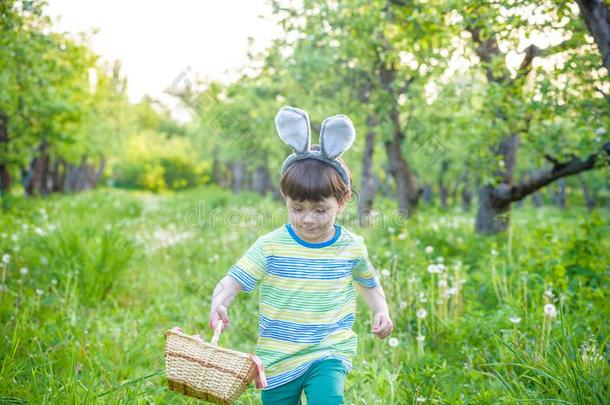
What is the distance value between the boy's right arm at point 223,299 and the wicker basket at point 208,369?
7 centimetres

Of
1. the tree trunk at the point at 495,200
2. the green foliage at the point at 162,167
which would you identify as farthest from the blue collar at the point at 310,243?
the green foliage at the point at 162,167

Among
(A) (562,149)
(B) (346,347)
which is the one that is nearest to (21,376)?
(B) (346,347)

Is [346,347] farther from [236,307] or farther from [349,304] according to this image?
[236,307]

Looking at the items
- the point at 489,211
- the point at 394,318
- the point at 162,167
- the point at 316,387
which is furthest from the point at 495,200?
the point at 162,167

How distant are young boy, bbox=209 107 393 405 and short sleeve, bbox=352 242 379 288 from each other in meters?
0.01

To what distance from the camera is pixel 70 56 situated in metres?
12.8

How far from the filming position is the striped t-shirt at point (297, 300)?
2506mm

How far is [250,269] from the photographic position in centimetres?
255

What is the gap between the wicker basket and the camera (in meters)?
2.13

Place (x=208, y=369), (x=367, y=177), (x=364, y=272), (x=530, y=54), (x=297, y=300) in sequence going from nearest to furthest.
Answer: (x=208, y=369) → (x=297, y=300) → (x=364, y=272) → (x=530, y=54) → (x=367, y=177)

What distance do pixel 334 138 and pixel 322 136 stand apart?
6cm

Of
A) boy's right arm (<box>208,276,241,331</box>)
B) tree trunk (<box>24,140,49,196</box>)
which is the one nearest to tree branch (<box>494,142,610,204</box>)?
boy's right arm (<box>208,276,241,331</box>)

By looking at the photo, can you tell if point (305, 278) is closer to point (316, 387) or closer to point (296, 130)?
point (316, 387)

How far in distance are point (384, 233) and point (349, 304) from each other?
210 inches
